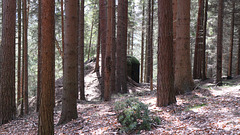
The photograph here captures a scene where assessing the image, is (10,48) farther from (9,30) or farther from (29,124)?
(29,124)

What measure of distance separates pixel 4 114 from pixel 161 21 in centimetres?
785

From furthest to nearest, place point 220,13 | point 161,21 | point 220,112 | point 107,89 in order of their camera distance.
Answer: point 220,13, point 107,89, point 161,21, point 220,112

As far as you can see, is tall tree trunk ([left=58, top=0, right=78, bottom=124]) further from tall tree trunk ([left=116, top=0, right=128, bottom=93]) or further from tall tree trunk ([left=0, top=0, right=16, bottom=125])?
tall tree trunk ([left=116, top=0, right=128, bottom=93])

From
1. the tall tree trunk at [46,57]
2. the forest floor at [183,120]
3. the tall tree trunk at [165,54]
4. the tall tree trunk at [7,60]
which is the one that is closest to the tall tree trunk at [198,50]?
the forest floor at [183,120]

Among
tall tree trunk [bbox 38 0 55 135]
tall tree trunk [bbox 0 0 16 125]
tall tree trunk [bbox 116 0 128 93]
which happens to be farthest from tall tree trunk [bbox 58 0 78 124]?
tall tree trunk [bbox 116 0 128 93]

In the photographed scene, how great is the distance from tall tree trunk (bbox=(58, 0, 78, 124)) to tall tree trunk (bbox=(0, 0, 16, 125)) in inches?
129

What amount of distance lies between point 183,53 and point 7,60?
780 cm

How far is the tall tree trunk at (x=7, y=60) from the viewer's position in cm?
951

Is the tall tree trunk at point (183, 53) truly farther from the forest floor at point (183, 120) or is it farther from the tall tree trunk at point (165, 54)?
the tall tree trunk at point (165, 54)

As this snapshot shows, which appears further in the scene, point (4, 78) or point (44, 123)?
point (4, 78)

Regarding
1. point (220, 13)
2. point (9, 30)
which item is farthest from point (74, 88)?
point (220, 13)

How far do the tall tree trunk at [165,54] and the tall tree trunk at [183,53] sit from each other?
1948 millimetres

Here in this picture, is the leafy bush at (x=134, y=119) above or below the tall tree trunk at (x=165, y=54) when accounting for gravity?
below

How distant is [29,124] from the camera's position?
9008 mm
